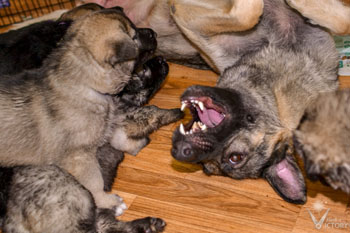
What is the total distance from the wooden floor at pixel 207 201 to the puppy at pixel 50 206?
167mm

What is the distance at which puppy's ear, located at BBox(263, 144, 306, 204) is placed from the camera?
2.81 meters

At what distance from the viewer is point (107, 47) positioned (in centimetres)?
292

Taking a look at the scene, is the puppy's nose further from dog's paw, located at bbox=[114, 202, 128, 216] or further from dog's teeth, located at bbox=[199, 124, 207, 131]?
dog's paw, located at bbox=[114, 202, 128, 216]

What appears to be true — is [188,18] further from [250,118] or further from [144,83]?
[250,118]

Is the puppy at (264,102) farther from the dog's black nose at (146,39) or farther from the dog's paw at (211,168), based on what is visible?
the dog's black nose at (146,39)

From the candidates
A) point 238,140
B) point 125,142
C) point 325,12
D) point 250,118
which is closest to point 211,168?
point 238,140

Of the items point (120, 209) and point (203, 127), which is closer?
point (203, 127)

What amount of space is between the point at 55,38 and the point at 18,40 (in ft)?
0.97

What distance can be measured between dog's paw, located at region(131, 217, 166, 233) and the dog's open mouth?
0.62 m

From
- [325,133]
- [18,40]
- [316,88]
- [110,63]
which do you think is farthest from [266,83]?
[18,40]

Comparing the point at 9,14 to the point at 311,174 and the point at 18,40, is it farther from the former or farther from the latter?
the point at 311,174

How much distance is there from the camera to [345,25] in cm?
322

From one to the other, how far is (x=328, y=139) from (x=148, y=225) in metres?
1.28

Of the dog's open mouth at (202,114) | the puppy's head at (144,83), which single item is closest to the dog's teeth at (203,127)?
the dog's open mouth at (202,114)
